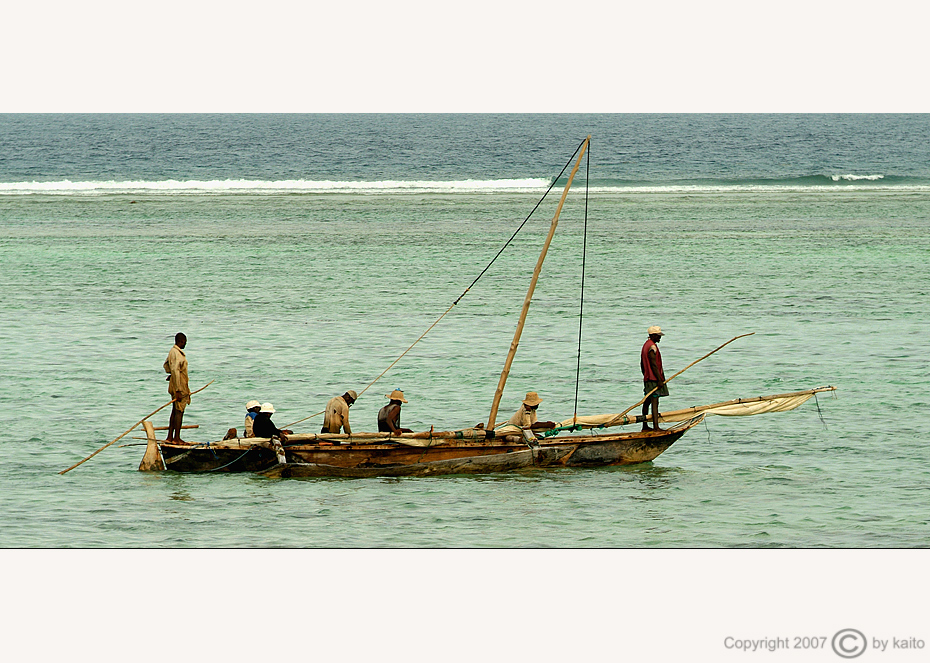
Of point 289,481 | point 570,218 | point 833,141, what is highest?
point 833,141

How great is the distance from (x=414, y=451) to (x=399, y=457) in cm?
24

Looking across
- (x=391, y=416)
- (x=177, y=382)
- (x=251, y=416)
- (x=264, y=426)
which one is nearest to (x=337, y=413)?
(x=391, y=416)

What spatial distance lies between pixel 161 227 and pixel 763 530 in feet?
139

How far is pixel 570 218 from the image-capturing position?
56875mm

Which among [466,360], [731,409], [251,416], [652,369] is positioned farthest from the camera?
[466,360]

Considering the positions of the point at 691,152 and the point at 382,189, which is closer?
the point at 382,189

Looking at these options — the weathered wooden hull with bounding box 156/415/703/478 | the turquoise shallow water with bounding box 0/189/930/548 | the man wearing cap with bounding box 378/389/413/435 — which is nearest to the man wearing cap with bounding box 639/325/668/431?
the weathered wooden hull with bounding box 156/415/703/478

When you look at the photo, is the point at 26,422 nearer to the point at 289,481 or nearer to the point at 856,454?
the point at 289,481

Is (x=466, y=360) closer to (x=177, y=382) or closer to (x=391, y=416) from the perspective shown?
(x=391, y=416)

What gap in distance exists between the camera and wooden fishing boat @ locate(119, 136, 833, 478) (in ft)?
57.3

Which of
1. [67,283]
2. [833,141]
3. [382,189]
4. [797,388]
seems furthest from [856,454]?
[833,141]

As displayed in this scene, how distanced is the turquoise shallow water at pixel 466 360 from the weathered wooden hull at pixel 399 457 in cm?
25

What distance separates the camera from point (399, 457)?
17.5 meters

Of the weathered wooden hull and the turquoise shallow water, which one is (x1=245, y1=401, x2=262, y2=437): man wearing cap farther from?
the turquoise shallow water
